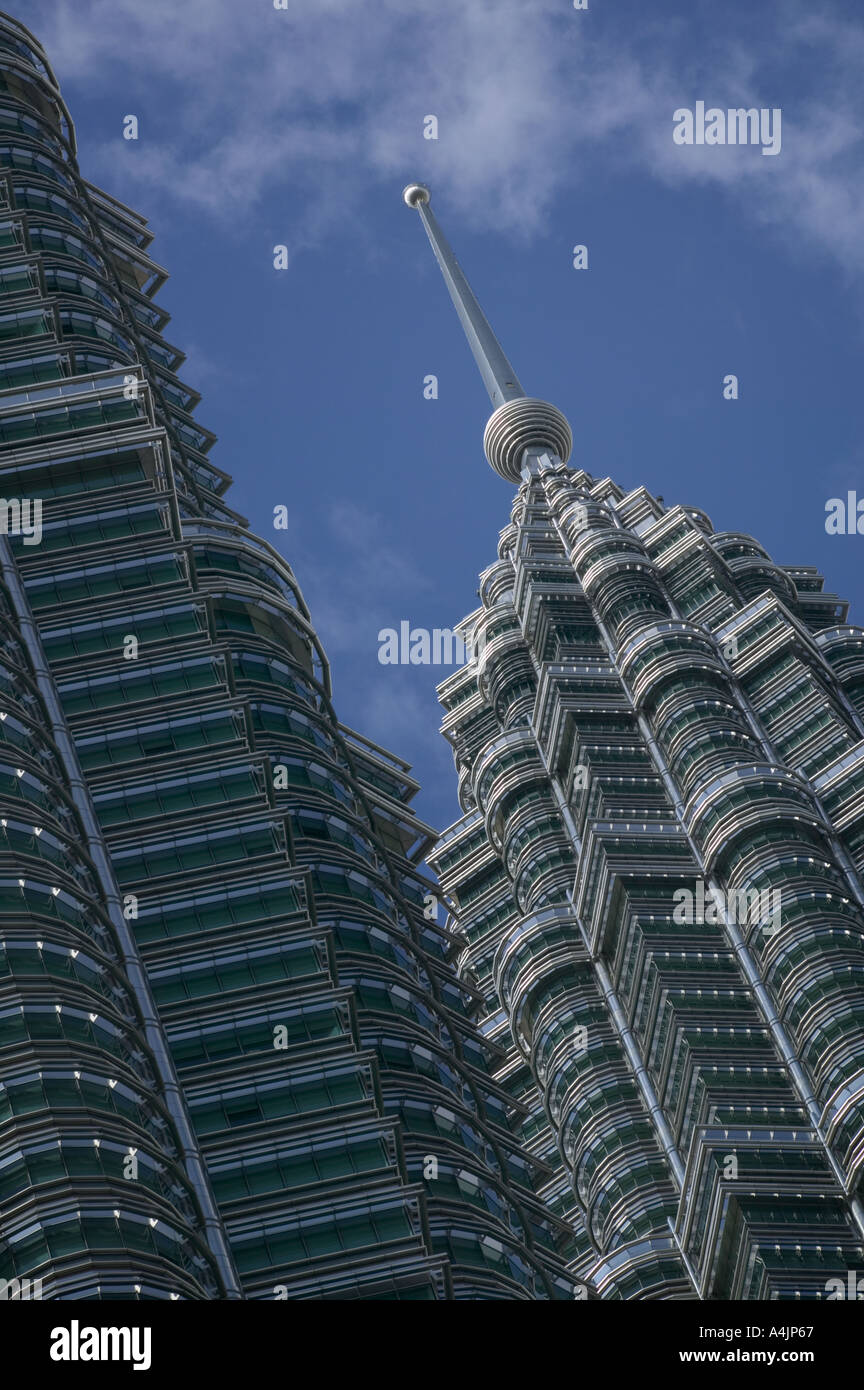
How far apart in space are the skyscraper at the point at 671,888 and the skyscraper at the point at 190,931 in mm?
17769

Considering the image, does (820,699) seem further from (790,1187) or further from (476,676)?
A: (790,1187)

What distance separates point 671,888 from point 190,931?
5990 centimetres

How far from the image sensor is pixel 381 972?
96125 mm

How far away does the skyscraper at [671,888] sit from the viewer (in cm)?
11944

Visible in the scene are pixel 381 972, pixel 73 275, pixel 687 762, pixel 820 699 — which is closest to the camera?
pixel 381 972

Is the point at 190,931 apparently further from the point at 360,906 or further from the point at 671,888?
the point at 671,888

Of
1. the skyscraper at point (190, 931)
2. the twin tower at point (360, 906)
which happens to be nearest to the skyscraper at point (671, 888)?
the twin tower at point (360, 906)

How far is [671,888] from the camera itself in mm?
144375

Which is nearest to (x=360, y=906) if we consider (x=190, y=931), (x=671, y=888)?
(x=190, y=931)

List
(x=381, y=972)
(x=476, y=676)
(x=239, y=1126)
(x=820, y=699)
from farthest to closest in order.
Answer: (x=476, y=676), (x=820, y=699), (x=381, y=972), (x=239, y=1126)

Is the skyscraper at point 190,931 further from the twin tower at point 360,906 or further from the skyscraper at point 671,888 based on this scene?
the skyscraper at point 671,888

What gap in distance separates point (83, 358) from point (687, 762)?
180 feet

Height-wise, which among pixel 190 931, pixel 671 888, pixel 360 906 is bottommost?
pixel 190 931
